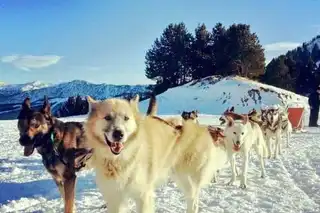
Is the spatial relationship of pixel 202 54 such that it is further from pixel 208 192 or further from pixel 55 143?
pixel 55 143

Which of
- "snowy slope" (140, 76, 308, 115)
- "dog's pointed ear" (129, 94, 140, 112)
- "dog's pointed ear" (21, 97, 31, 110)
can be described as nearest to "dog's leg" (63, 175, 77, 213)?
"dog's pointed ear" (21, 97, 31, 110)

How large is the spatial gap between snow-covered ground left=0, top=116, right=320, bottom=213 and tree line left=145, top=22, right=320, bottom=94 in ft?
122

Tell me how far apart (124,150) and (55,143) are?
1.81m

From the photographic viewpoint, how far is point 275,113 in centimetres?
1369

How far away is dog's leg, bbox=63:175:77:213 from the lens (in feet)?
17.5

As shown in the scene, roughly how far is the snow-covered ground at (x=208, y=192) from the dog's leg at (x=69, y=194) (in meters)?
0.44

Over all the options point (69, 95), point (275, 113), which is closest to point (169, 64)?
point (69, 95)

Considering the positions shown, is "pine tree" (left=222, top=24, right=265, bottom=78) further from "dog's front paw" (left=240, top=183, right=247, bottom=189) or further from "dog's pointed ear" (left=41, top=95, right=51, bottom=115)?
"dog's pointed ear" (left=41, top=95, right=51, bottom=115)

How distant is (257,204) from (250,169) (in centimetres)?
302

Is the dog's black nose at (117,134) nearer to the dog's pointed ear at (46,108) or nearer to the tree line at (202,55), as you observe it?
the dog's pointed ear at (46,108)

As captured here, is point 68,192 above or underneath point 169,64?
underneath

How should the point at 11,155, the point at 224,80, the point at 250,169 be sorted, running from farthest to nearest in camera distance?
the point at 224,80 < the point at 11,155 < the point at 250,169

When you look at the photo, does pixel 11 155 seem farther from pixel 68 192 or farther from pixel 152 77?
pixel 152 77

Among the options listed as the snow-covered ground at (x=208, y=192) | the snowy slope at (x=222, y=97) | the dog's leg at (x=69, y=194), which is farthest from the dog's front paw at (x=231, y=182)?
the snowy slope at (x=222, y=97)
